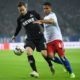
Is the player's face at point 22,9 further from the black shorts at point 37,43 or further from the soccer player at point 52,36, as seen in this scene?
the black shorts at point 37,43

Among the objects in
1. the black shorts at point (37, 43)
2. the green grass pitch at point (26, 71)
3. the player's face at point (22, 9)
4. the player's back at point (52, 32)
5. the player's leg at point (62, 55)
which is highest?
the player's face at point (22, 9)

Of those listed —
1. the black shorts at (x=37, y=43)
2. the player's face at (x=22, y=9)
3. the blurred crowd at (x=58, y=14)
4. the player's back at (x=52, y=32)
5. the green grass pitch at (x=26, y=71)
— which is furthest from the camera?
the blurred crowd at (x=58, y=14)

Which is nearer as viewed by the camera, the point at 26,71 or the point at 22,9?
the point at 22,9

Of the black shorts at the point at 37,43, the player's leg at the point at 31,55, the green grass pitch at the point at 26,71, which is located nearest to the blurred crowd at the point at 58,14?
the green grass pitch at the point at 26,71

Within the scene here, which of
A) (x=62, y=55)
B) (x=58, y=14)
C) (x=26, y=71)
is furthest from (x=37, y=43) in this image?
(x=58, y=14)

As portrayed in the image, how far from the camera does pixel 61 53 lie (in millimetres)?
11469

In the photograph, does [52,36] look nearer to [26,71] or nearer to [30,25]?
[30,25]

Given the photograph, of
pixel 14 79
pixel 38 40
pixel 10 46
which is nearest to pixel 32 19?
pixel 38 40

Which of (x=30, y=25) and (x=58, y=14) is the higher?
(x=58, y=14)

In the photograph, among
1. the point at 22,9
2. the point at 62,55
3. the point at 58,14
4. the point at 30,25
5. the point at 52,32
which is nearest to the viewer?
the point at 22,9

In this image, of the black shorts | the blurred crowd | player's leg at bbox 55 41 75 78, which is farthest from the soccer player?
the blurred crowd

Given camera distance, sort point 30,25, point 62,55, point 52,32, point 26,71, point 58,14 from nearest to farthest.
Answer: point 62,55, point 30,25, point 52,32, point 26,71, point 58,14

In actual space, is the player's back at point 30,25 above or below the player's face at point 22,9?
below

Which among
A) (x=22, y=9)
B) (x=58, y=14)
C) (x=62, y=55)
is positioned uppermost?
(x=58, y=14)
